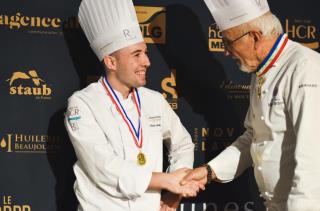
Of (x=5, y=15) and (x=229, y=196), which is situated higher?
(x=5, y=15)

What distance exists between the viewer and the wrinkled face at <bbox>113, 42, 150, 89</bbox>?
3105 mm

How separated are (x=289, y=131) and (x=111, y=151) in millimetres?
905

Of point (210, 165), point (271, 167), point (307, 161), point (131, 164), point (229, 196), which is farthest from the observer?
point (229, 196)

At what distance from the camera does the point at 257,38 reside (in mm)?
2730

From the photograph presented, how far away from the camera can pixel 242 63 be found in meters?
2.85

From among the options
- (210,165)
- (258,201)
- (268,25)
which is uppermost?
(268,25)

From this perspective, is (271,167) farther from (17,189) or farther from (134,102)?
(17,189)

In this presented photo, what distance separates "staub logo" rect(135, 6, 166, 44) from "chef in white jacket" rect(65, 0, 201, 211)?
40 centimetres

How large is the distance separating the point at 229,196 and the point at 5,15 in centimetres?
173

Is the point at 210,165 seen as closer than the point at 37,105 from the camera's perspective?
Yes

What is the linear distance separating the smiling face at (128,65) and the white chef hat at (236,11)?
452 mm

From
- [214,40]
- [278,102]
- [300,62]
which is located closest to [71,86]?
[214,40]

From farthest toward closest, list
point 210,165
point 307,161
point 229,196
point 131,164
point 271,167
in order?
1. point 229,196
2. point 210,165
3. point 131,164
4. point 271,167
5. point 307,161

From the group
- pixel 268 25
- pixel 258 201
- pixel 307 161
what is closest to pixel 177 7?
pixel 268 25
